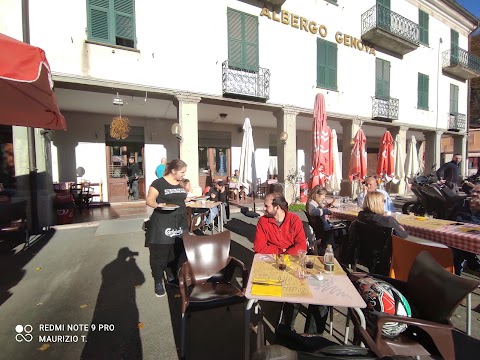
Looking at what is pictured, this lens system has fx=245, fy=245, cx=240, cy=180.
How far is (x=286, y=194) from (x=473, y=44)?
35.2 meters

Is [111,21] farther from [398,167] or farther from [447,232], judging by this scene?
[398,167]

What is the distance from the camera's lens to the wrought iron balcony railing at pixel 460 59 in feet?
47.6

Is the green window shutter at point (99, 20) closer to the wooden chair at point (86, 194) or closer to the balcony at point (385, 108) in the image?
the wooden chair at point (86, 194)

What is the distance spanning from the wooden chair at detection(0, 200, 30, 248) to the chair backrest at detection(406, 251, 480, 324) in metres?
6.72

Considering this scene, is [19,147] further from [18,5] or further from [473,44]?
[473,44]

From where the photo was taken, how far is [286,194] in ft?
32.4

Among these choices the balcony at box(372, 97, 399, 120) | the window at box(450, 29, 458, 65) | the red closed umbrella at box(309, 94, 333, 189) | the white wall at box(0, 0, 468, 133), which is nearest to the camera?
the red closed umbrella at box(309, 94, 333, 189)

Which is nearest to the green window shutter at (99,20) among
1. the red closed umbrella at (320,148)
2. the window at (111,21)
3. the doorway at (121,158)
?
the window at (111,21)

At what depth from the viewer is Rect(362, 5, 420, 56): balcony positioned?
11.1 m

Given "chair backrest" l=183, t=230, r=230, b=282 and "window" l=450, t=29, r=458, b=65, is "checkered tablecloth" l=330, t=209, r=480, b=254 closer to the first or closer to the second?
"chair backrest" l=183, t=230, r=230, b=282

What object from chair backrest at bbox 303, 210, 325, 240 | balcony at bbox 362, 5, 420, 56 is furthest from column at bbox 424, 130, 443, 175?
chair backrest at bbox 303, 210, 325, 240

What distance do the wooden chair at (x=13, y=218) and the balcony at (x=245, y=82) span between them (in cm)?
629

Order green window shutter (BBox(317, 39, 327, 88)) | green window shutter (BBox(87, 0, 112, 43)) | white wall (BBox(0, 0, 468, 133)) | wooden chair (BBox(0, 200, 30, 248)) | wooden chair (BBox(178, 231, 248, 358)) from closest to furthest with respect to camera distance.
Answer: wooden chair (BBox(178, 231, 248, 358)), wooden chair (BBox(0, 200, 30, 248)), white wall (BBox(0, 0, 468, 133)), green window shutter (BBox(87, 0, 112, 43)), green window shutter (BBox(317, 39, 327, 88))

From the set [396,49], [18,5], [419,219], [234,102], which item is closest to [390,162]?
[419,219]
